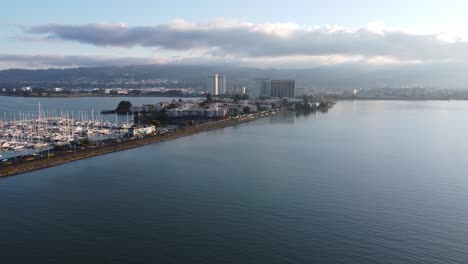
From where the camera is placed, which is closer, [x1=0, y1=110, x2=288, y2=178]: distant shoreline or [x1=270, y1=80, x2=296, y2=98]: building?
[x1=0, y1=110, x2=288, y2=178]: distant shoreline

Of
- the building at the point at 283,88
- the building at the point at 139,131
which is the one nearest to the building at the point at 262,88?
the building at the point at 283,88

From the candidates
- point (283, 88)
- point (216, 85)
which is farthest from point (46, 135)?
point (216, 85)

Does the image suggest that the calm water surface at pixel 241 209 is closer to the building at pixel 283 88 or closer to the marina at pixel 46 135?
the marina at pixel 46 135

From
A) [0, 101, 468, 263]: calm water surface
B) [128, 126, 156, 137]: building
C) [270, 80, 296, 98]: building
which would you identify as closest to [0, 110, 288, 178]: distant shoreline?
[0, 101, 468, 263]: calm water surface

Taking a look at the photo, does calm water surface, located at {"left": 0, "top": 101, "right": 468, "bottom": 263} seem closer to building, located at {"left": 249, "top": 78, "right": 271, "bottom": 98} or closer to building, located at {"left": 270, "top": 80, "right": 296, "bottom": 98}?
building, located at {"left": 270, "top": 80, "right": 296, "bottom": 98}

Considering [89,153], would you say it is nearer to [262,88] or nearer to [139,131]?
[139,131]

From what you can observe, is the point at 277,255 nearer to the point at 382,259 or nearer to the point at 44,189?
the point at 382,259
